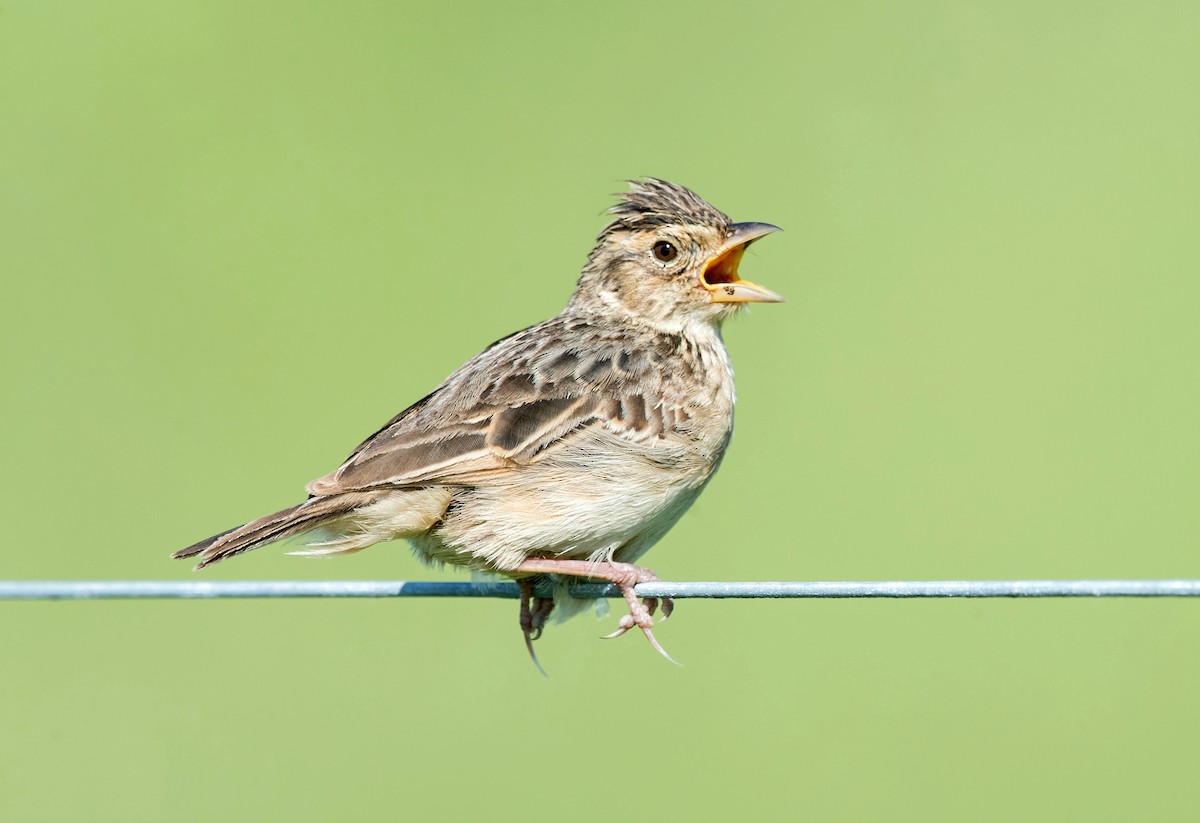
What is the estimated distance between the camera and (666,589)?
5.44m

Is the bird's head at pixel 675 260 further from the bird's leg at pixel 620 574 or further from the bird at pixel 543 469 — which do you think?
the bird's leg at pixel 620 574

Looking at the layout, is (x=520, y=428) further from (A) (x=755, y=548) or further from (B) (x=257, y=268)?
(B) (x=257, y=268)

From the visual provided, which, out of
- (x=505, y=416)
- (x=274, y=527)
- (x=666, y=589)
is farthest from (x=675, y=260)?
(x=274, y=527)

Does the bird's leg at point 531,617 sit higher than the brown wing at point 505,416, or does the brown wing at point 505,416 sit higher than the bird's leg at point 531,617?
the brown wing at point 505,416

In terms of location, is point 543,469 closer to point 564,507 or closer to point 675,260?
point 564,507

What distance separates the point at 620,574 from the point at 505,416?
80 cm

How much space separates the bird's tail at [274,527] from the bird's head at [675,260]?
78.4 inches

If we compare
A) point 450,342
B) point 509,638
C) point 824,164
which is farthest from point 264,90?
point 509,638

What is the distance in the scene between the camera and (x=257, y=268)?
1276 cm

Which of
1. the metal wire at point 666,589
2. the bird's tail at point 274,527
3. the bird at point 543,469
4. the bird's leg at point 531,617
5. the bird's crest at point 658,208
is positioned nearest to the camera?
the metal wire at point 666,589

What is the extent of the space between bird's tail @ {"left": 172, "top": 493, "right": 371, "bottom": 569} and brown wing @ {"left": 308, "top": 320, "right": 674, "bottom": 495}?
0.07 m

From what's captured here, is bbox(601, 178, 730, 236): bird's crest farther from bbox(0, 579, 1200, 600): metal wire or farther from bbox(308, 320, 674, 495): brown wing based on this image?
bbox(0, 579, 1200, 600): metal wire

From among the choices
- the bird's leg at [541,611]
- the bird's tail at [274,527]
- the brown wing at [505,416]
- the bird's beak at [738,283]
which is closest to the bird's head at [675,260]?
the bird's beak at [738,283]

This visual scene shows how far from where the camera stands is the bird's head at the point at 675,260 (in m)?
7.39
